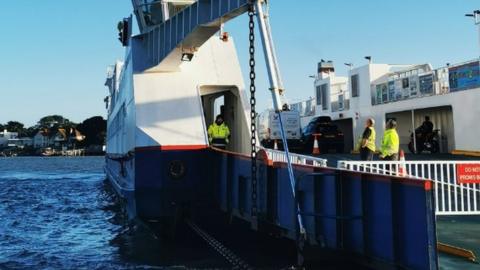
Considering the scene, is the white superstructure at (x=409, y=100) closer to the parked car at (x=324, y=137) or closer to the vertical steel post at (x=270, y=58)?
the parked car at (x=324, y=137)

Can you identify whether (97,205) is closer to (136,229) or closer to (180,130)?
(136,229)

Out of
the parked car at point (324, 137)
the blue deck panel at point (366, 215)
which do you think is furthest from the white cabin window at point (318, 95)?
the blue deck panel at point (366, 215)

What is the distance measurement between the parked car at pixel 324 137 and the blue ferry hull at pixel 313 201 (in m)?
14.1

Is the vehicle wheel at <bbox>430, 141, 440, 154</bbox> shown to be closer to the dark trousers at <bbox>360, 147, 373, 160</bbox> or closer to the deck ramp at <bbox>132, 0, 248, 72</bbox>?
the dark trousers at <bbox>360, 147, 373, 160</bbox>

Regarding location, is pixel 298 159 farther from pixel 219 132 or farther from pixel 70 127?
pixel 70 127

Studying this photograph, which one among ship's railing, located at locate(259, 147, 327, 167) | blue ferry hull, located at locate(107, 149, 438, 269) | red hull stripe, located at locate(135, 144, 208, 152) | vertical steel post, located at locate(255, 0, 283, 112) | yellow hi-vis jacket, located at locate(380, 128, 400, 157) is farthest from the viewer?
yellow hi-vis jacket, located at locate(380, 128, 400, 157)

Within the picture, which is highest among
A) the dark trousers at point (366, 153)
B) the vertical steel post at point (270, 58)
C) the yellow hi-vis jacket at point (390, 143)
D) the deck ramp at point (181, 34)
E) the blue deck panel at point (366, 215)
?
the deck ramp at point (181, 34)

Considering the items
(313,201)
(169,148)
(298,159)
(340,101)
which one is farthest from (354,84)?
(313,201)

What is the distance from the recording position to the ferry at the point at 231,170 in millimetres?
5766

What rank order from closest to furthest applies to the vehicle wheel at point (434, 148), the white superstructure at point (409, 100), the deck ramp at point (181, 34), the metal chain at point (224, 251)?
the metal chain at point (224, 251) → the deck ramp at point (181, 34) → the white superstructure at point (409, 100) → the vehicle wheel at point (434, 148)

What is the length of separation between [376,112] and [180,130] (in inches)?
649

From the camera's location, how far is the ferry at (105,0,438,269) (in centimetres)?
Result: 577

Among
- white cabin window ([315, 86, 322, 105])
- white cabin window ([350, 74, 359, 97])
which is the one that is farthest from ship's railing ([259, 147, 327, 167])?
white cabin window ([315, 86, 322, 105])

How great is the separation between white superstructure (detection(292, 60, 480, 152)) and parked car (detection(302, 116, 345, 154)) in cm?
195
